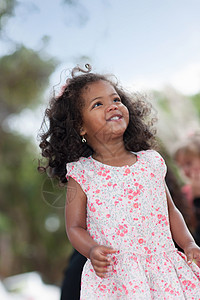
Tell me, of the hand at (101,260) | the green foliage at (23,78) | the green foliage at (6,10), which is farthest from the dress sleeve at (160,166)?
the green foliage at (23,78)

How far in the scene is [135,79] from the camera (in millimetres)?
1369

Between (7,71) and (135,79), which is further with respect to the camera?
(7,71)

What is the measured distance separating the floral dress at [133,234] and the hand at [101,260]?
0.32 feet

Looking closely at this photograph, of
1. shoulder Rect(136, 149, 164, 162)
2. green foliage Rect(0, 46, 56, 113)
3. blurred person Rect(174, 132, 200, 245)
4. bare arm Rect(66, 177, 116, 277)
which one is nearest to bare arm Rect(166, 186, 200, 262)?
shoulder Rect(136, 149, 164, 162)

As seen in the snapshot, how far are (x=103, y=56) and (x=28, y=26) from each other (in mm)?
233

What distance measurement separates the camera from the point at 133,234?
3.63 ft

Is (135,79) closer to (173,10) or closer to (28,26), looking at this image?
(173,10)

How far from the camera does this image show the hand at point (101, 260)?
3.19ft

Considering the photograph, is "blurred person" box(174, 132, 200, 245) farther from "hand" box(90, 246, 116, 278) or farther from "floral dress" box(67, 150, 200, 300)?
"hand" box(90, 246, 116, 278)

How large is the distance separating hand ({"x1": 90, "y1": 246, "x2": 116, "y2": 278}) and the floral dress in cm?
10

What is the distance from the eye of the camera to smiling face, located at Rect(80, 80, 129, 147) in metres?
1.13

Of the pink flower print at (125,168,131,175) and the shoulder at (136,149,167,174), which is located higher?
the shoulder at (136,149,167,174)

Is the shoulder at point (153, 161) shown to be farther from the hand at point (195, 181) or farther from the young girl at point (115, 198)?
the hand at point (195, 181)

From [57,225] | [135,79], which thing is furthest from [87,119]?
[57,225]
